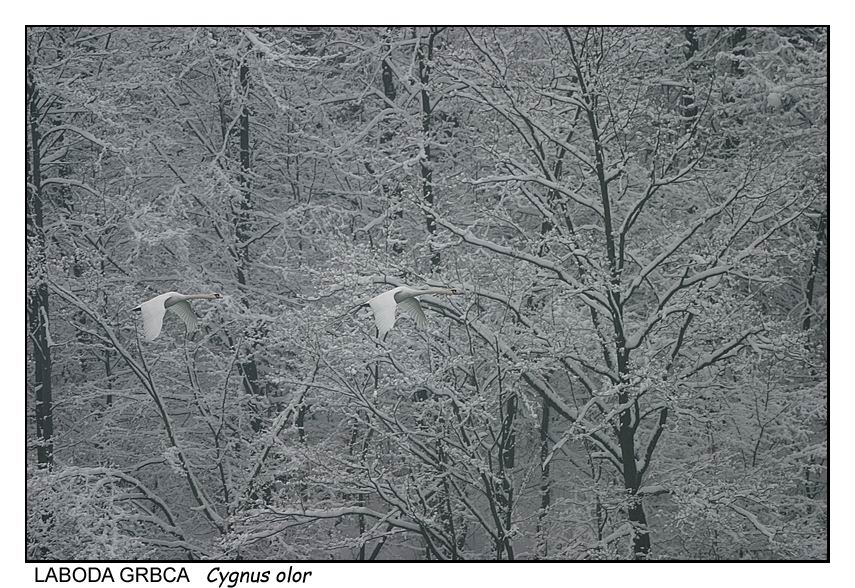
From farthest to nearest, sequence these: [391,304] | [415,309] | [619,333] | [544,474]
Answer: [544,474], [619,333], [415,309], [391,304]

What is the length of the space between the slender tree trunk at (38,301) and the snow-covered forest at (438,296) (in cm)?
5

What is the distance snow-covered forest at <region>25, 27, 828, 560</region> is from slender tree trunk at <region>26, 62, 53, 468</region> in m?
0.05

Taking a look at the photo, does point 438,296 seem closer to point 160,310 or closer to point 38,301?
point 160,310

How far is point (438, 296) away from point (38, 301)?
13.3 ft

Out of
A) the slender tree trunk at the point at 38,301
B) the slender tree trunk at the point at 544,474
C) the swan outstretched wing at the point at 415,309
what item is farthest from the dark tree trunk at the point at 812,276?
the slender tree trunk at the point at 38,301

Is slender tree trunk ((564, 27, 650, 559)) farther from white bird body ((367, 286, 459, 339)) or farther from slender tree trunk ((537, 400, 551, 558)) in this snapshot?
white bird body ((367, 286, 459, 339))

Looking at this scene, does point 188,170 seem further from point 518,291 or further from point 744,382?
point 744,382

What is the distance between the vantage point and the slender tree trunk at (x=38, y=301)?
9.26 m

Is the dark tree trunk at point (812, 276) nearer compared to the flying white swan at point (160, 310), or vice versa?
the flying white swan at point (160, 310)

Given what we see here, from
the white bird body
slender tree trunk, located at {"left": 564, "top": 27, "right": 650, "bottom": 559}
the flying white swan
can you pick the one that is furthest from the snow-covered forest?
the flying white swan

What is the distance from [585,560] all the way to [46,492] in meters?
4.24

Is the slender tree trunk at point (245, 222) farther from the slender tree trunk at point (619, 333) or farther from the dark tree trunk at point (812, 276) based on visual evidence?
the dark tree trunk at point (812, 276)

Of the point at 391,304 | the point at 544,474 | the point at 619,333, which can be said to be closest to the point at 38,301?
the point at 391,304

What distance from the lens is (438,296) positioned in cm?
784
